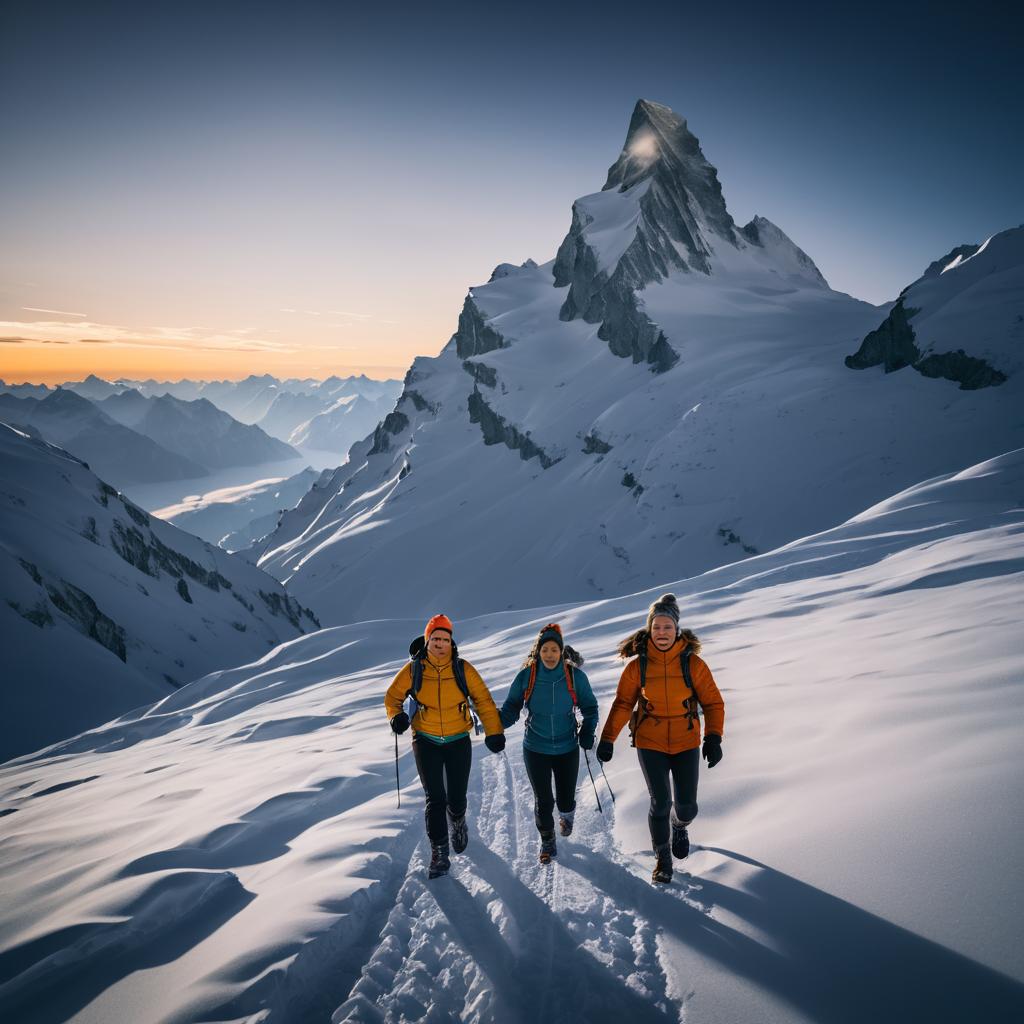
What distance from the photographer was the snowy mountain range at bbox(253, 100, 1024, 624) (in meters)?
46.0

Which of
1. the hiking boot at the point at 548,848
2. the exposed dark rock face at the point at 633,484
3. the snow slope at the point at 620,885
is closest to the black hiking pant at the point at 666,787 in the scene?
the snow slope at the point at 620,885

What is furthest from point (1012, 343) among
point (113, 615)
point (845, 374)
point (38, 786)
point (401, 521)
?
Result: point (401, 521)

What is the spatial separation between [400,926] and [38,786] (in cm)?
1622

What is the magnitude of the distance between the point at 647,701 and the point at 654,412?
232ft

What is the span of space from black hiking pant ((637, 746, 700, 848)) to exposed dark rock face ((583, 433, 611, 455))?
73.4 meters

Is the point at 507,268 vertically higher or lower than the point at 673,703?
higher

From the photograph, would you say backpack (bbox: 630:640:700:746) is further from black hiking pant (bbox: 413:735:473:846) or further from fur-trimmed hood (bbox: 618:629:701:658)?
black hiking pant (bbox: 413:735:473:846)

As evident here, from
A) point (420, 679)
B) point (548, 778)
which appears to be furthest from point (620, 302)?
point (548, 778)

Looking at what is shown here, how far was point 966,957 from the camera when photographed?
9.27 feet

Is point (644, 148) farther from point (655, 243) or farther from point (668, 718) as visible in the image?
point (668, 718)

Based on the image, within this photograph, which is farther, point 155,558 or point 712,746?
point 155,558

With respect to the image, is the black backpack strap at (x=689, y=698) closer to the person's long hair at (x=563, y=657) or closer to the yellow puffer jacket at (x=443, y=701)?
the person's long hair at (x=563, y=657)

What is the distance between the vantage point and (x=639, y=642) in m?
Answer: 4.65

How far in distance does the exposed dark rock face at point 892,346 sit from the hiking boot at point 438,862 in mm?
60254
